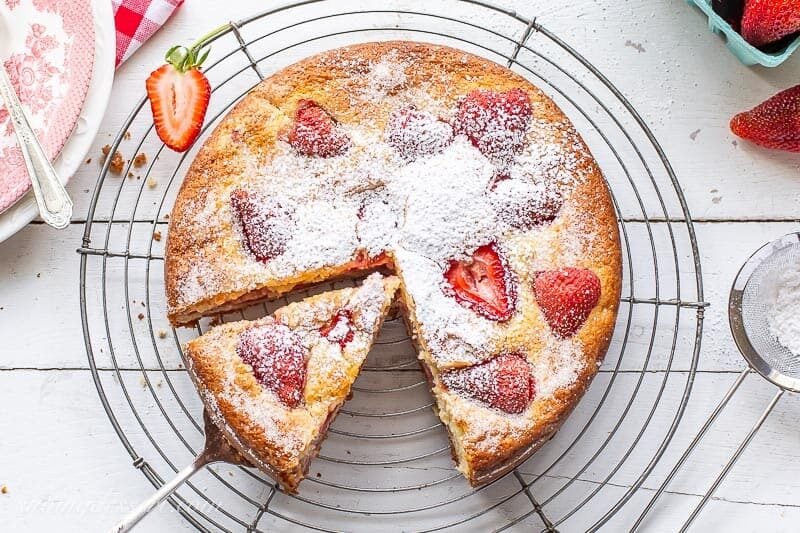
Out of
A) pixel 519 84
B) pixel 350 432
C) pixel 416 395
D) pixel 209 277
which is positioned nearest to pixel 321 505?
pixel 350 432

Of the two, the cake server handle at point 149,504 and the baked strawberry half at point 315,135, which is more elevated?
the baked strawberry half at point 315,135

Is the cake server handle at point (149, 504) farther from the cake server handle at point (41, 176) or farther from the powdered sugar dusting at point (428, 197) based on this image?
the cake server handle at point (41, 176)

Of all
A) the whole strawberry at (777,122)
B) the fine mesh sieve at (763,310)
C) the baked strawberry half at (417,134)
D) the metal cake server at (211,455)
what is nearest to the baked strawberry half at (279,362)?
the metal cake server at (211,455)

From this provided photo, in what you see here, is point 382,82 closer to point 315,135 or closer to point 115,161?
point 315,135

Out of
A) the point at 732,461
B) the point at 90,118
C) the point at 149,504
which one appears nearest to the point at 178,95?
the point at 90,118

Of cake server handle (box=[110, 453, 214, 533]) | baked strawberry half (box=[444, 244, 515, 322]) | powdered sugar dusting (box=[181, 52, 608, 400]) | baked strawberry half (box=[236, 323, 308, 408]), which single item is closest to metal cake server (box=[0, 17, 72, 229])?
powdered sugar dusting (box=[181, 52, 608, 400])
